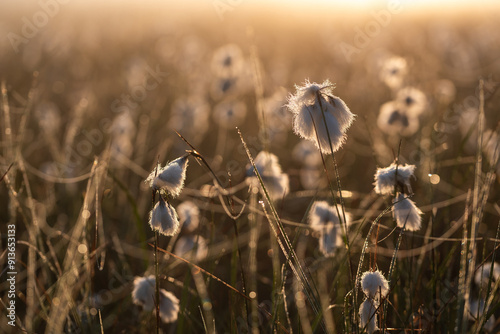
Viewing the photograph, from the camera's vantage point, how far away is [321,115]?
1.54 m

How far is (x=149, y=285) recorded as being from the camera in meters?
1.99

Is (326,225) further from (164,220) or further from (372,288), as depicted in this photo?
(164,220)

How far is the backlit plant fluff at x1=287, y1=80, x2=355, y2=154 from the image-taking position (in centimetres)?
153

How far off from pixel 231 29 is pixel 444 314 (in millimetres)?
14877

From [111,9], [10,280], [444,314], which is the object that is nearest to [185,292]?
[444,314]

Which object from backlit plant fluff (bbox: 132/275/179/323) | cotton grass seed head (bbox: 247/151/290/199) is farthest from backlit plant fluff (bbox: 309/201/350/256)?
backlit plant fluff (bbox: 132/275/179/323)

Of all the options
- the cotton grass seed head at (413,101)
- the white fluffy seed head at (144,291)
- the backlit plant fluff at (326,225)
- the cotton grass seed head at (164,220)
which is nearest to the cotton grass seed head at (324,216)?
the backlit plant fluff at (326,225)

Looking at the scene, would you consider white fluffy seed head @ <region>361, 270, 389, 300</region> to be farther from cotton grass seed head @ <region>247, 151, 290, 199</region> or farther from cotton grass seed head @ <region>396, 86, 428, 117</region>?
cotton grass seed head @ <region>396, 86, 428, 117</region>

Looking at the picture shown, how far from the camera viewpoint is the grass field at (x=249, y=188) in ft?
5.42

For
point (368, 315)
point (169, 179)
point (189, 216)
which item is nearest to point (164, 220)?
point (169, 179)

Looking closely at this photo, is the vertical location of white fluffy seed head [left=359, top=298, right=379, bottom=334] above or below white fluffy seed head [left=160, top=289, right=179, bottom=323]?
above

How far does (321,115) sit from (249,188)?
860 millimetres

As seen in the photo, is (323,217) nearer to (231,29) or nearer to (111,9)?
(231,29)

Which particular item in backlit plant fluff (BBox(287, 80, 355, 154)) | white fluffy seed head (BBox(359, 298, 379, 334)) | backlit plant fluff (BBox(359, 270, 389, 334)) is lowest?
white fluffy seed head (BBox(359, 298, 379, 334))
